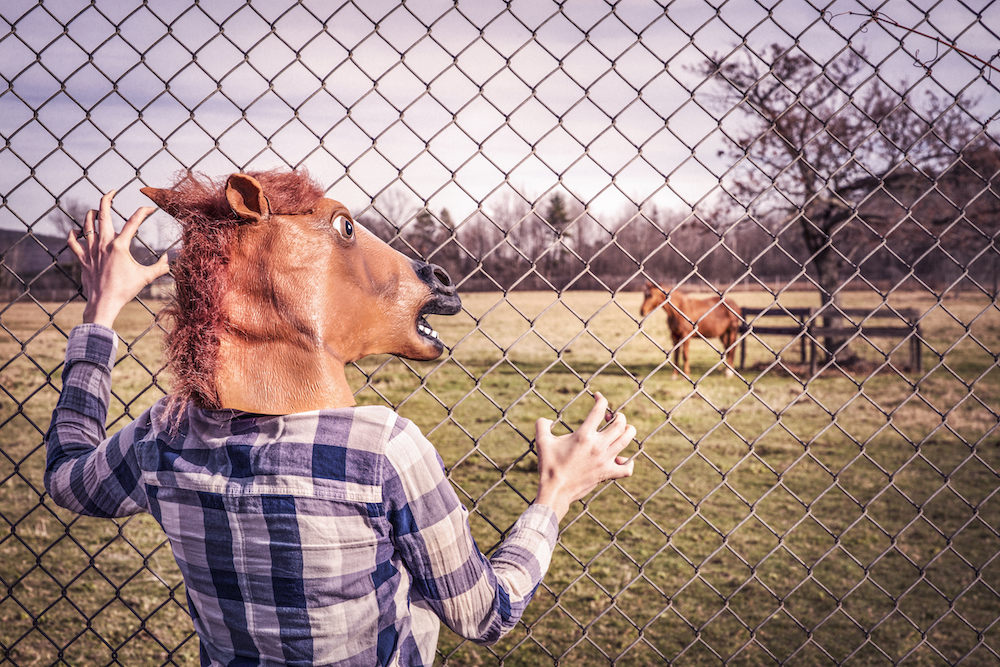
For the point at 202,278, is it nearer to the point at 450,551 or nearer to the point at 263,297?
the point at 263,297

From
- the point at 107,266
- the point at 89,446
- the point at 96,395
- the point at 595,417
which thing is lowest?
the point at 89,446

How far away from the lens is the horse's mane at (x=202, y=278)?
1181mm

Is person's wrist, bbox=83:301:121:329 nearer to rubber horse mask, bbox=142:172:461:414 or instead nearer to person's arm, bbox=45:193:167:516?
person's arm, bbox=45:193:167:516

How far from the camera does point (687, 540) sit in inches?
205

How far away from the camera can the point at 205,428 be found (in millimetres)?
1257

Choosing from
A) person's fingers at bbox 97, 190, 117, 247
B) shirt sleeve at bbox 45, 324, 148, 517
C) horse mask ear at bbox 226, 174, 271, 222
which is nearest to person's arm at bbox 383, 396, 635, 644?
horse mask ear at bbox 226, 174, 271, 222

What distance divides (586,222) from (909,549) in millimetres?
4361

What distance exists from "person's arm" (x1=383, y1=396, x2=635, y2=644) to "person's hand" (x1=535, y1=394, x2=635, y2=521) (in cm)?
8

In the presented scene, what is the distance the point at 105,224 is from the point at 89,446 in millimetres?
625

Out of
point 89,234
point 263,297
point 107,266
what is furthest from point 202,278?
point 89,234

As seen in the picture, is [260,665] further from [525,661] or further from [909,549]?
[909,549]

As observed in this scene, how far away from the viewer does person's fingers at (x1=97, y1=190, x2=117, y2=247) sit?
1.80 meters

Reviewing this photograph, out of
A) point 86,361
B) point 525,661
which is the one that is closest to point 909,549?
point 525,661

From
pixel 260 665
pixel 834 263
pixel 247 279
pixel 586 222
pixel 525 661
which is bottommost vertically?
pixel 525 661
